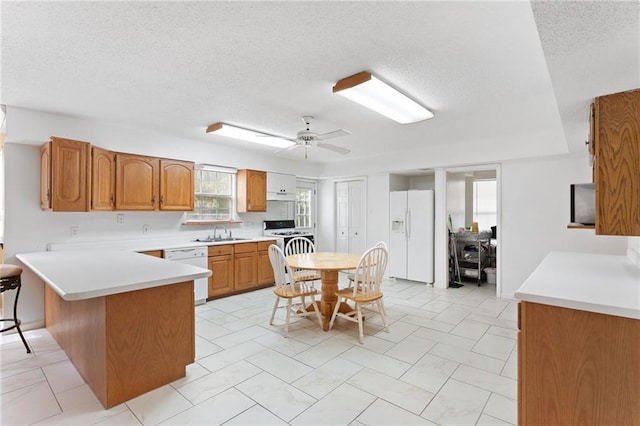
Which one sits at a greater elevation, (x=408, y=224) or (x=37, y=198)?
(x=37, y=198)

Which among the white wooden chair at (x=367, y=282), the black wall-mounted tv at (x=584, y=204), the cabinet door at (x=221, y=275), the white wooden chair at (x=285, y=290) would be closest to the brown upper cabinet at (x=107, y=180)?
the cabinet door at (x=221, y=275)

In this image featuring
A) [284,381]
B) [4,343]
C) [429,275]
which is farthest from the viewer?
[429,275]

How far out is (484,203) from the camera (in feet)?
22.6

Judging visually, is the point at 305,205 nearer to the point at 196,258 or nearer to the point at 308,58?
the point at 196,258

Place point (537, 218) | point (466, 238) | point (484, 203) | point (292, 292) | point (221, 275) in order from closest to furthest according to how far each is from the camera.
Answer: point (292, 292)
point (537, 218)
point (221, 275)
point (466, 238)
point (484, 203)

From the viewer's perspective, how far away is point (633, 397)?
4.39 ft

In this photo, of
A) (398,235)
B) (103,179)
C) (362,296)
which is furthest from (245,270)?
(398,235)

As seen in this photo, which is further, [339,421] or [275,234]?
[275,234]

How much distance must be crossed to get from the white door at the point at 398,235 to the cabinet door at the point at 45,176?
4974 mm

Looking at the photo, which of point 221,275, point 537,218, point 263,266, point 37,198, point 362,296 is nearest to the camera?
point 362,296

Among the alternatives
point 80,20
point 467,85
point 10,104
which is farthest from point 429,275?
point 10,104

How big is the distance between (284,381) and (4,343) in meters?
2.95

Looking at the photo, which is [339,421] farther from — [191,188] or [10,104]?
[10,104]

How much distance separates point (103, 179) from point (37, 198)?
697 mm
